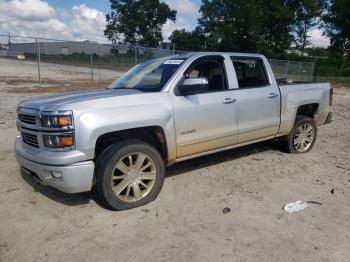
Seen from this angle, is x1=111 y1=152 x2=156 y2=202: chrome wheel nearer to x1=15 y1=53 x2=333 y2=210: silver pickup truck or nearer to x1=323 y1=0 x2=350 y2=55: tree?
x1=15 y1=53 x2=333 y2=210: silver pickup truck

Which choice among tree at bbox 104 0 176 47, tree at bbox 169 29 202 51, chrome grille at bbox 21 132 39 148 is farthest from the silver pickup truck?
tree at bbox 104 0 176 47

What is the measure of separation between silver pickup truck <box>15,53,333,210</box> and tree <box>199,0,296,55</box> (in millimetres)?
50372

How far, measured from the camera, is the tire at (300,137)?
6.40m

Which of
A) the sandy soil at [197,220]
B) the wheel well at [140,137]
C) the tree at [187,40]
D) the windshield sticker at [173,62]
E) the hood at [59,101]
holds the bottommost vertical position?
the sandy soil at [197,220]

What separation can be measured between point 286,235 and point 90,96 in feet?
8.42

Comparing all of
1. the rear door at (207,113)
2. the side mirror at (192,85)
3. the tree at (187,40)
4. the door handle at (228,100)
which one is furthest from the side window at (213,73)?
the tree at (187,40)

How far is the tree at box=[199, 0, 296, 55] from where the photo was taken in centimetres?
5444

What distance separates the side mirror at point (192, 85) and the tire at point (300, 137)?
2514mm

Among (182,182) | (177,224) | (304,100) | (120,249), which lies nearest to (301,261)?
(177,224)

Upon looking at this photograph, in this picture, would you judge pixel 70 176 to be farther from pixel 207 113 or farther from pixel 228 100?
pixel 228 100

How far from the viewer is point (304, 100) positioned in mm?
6301

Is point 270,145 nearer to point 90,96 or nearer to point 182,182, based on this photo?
point 182,182

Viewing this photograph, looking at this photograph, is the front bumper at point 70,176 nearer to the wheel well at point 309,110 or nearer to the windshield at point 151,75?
the windshield at point 151,75

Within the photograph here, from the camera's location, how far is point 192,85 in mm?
4516
